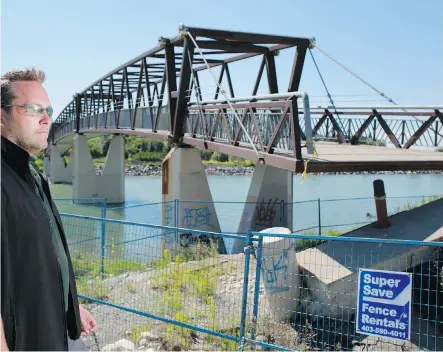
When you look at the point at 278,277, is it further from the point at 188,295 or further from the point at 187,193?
the point at 187,193

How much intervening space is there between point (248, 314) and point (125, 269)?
2846mm

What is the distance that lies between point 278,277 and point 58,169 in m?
60.3

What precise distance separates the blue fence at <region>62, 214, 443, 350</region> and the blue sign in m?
0.30

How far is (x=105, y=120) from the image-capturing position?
29.0m

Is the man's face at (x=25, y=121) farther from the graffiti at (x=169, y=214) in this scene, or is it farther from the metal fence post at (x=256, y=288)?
the graffiti at (x=169, y=214)

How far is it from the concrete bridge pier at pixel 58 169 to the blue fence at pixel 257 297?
5645 centimetres

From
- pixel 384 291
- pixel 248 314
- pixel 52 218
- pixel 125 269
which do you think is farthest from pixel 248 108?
pixel 52 218

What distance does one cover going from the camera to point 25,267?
1.71m

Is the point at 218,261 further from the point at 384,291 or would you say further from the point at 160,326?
the point at 384,291

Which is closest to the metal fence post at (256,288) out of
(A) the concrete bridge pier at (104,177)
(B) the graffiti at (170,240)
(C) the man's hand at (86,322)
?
(C) the man's hand at (86,322)

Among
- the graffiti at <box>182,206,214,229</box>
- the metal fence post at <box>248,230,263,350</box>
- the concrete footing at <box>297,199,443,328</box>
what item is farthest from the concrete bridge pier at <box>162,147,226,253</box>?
the metal fence post at <box>248,230,263,350</box>

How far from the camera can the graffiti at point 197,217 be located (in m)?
14.4

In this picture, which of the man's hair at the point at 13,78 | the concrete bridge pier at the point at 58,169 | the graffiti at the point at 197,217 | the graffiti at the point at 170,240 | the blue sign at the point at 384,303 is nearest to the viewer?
the man's hair at the point at 13,78

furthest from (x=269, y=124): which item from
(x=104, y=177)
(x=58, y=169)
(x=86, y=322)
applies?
(x=58, y=169)
